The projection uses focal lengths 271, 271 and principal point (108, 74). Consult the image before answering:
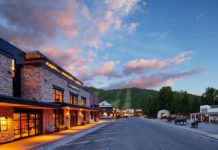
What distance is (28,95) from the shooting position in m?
30.6

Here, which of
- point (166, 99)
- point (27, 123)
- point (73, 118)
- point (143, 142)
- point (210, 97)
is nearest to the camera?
point (143, 142)

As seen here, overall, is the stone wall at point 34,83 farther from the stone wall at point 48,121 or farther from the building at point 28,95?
the stone wall at point 48,121

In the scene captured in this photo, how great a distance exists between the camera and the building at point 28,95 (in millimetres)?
21906

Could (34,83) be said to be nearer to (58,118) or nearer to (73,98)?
(58,118)

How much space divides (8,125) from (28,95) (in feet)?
29.6

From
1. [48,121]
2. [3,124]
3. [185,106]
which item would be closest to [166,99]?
[185,106]

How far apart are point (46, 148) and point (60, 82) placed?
2055cm

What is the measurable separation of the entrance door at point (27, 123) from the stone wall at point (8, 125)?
1.35m

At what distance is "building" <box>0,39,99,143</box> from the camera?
21.9 meters

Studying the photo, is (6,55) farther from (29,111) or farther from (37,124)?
(37,124)

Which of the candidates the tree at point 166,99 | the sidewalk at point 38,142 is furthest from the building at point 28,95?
the tree at point 166,99

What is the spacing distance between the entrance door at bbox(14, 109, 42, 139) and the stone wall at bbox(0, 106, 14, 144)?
1.35 meters

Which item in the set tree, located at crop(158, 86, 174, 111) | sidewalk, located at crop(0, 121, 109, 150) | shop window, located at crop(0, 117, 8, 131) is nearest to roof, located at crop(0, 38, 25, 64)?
shop window, located at crop(0, 117, 8, 131)

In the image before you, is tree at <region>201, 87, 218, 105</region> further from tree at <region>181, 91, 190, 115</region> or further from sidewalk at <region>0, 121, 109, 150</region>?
sidewalk at <region>0, 121, 109, 150</region>
